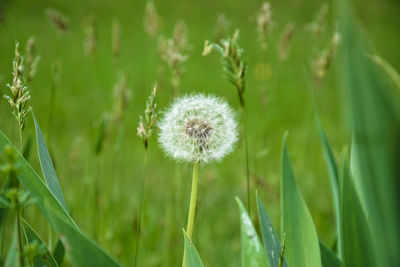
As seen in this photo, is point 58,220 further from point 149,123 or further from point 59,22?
point 59,22

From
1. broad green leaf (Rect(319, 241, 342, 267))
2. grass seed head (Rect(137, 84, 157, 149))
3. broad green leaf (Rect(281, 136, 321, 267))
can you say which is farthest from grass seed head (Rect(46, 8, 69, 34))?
broad green leaf (Rect(319, 241, 342, 267))

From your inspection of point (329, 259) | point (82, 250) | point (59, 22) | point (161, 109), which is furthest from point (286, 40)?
A: point (82, 250)

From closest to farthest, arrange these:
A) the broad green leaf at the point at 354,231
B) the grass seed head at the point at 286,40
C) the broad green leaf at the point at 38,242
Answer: the broad green leaf at the point at 354,231
the broad green leaf at the point at 38,242
the grass seed head at the point at 286,40

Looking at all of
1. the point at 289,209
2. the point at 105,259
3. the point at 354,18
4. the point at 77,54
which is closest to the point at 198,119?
the point at 289,209

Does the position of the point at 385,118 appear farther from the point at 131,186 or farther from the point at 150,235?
the point at 131,186

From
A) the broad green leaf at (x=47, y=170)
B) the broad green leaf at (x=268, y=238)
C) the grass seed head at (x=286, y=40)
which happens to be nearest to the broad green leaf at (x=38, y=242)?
the broad green leaf at (x=47, y=170)

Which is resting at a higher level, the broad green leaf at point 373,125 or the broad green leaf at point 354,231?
the broad green leaf at point 373,125

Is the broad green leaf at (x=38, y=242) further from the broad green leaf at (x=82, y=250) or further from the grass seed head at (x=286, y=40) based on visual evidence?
the grass seed head at (x=286, y=40)
